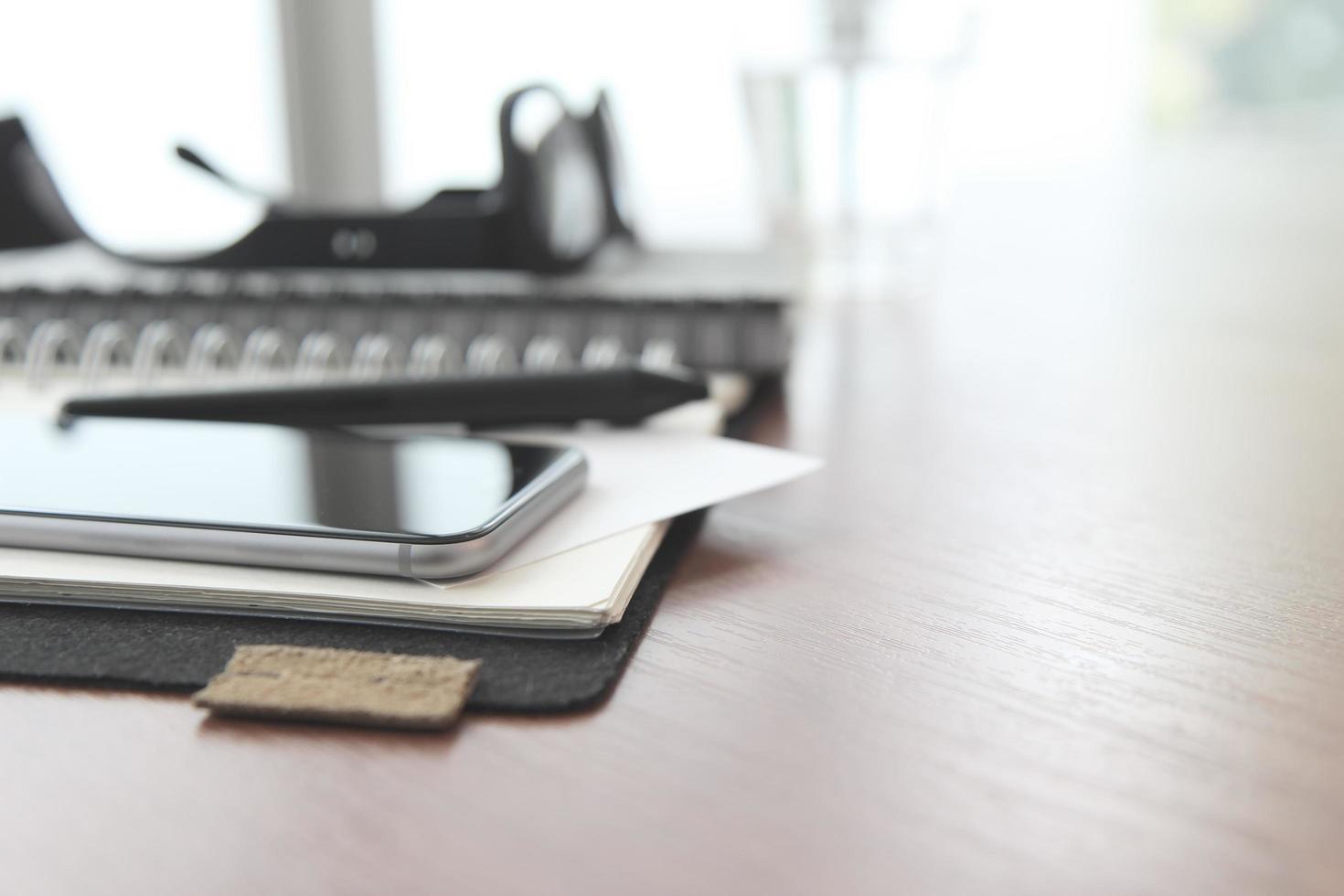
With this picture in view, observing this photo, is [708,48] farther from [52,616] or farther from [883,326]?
[52,616]

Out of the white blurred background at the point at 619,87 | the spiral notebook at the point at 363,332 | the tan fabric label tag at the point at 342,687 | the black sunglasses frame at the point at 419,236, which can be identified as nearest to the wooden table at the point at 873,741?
the tan fabric label tag at the point at 342,687

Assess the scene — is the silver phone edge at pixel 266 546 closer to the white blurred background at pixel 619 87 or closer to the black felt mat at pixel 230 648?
the black felt mat at pixel 230 648

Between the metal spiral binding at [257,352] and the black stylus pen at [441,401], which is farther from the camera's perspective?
the metal spiral binding at [257,352]

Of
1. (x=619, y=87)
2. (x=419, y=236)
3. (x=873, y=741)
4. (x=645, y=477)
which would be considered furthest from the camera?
(x=619, y=87)

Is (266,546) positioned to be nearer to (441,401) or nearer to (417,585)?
(417,585)

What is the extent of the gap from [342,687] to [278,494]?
0.29 ft

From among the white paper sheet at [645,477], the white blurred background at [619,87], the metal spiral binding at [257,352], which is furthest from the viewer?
the white blurred background at [619,87]

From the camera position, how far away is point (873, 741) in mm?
215

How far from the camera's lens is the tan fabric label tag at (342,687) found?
8.5 inches

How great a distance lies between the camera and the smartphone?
26 centimetres

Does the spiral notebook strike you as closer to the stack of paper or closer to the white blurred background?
the stack of paper

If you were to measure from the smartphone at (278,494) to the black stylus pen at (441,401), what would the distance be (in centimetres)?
3

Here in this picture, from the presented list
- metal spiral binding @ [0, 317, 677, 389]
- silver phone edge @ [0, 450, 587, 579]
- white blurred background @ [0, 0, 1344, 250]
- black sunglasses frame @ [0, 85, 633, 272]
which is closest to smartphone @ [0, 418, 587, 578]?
silver phone edge @ [0, 450, 587, 579]

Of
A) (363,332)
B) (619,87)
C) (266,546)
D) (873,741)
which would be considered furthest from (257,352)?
(619,87)
